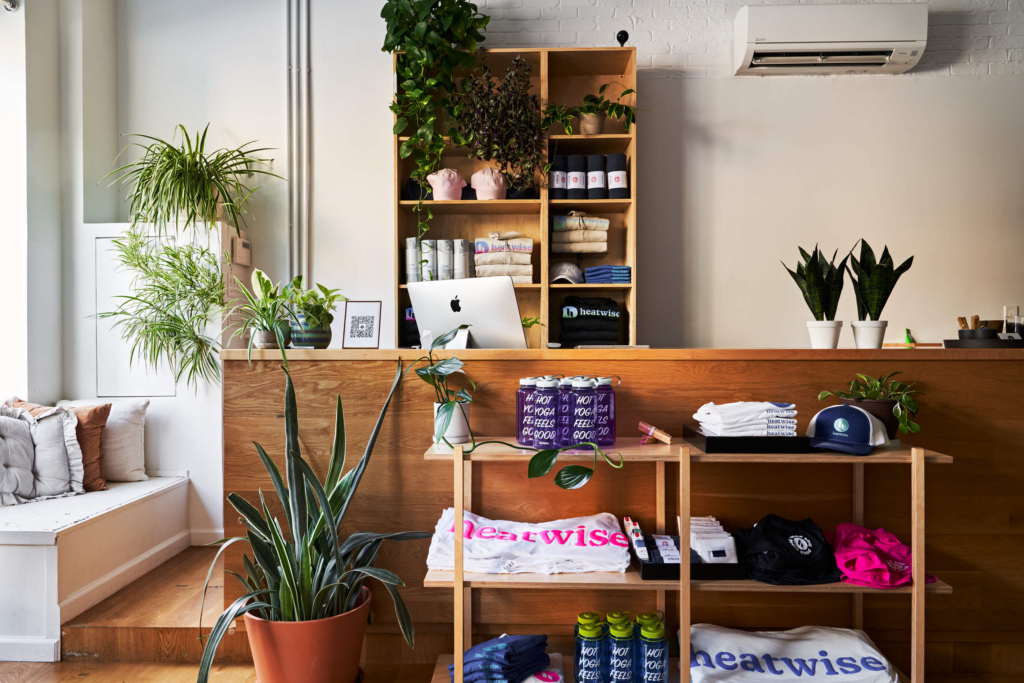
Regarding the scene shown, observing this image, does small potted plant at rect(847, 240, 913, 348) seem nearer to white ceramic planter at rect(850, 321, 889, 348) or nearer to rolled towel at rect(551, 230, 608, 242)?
white ceramic planter at rect(850, 321, 889, 348)

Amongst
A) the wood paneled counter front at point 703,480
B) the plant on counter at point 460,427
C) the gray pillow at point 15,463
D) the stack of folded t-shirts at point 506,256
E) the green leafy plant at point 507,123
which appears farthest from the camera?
the stack of folded t-shirts at point 506,256

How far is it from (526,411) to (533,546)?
0.42m

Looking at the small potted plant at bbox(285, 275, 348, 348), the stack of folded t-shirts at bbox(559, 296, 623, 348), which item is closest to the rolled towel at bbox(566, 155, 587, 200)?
the stack of folded t-shirts at bbox(559, 296, 623, 348)

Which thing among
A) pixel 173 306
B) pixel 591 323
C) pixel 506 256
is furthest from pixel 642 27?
pixel 173 306

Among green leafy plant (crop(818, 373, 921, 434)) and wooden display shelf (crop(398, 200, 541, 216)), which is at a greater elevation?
wooden display shelf (crop(398, 200, 541, 216))

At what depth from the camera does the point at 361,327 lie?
91.0 inches

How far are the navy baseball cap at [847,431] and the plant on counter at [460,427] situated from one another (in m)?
0.58

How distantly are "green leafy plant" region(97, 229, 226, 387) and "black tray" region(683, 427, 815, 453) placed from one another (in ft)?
8.03

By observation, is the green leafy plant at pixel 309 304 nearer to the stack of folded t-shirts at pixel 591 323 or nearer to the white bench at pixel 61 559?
the white bench at pixel 61 559

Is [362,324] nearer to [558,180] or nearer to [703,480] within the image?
[703,480]

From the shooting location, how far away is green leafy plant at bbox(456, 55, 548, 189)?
3240 millimetres

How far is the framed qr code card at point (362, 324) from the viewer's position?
7.53 ft

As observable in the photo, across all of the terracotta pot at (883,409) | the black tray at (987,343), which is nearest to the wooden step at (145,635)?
the terracotta pot at (883,409)

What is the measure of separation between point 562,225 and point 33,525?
259cm
